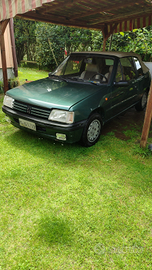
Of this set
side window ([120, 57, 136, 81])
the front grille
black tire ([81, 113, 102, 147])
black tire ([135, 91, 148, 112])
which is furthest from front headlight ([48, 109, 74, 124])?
black tire ([135, 91, 148, 112])

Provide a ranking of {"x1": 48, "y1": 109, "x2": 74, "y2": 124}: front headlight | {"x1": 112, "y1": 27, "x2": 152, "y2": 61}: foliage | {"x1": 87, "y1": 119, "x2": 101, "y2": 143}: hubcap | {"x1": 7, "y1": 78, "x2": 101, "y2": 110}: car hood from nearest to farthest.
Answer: {"x1": 48, "y1": 109, "x2": 74, "y2": 124}: front headlight
{"x1": 7, "y1": 78, "x2": 101, "y2": 110}: car hood
{"x1": 87, "y1": 119, "x2": 101, "y2": 143}: hubcap
{"x1": 112, "y1": 27, "x2": 152, "y2": 61}: foliage

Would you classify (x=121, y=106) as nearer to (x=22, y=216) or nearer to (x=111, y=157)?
(x=111, y=157)

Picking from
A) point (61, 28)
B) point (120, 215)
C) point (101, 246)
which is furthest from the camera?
point (61, 28)

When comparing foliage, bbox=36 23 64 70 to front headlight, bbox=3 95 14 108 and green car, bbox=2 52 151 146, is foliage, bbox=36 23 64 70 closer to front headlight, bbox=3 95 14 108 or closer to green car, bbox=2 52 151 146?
green car, bbox=2 52 151 146

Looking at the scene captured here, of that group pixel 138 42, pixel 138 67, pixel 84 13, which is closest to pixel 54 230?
pixel 138 67

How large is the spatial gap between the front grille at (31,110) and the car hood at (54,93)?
7 centimetres

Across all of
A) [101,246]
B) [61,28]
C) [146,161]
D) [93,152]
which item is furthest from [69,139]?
[61,28]

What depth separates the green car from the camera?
3371mm

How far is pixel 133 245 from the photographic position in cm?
213

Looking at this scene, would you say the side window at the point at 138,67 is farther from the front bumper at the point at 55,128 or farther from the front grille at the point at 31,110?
the front grille at the point at 31,110

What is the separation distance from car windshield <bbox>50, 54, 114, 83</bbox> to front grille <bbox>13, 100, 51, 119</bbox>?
1.36m

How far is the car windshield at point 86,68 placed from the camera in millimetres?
4344

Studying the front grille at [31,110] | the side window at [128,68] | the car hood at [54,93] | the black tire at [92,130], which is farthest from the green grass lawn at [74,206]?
the side window at [128,68]

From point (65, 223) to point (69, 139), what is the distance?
1458mm
